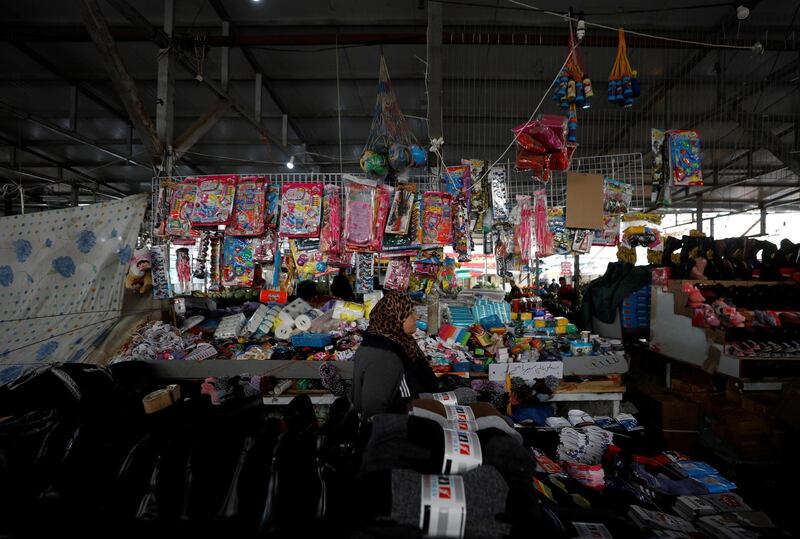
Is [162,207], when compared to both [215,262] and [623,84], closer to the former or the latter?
[215,262]

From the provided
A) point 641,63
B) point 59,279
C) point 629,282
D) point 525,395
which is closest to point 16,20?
point 59,279

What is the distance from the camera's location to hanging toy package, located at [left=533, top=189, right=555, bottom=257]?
10.9 feet

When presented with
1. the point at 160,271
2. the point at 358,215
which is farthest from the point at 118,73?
the point at 358,215

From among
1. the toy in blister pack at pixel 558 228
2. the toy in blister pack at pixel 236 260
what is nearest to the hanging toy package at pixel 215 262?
the toy in blister pack at pixel 236 260

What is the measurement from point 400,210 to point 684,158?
2.60 metres

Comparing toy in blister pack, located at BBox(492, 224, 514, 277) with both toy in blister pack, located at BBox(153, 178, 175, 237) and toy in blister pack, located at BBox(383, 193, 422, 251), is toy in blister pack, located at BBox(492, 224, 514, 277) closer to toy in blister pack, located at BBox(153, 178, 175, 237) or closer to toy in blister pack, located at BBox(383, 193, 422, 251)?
toy in blister pack, located at BBox(383, 193, 422, 251)

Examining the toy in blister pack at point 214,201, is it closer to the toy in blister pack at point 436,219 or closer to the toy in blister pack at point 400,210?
the toy in blister pack at point 400,210

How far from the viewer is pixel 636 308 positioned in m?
4.47

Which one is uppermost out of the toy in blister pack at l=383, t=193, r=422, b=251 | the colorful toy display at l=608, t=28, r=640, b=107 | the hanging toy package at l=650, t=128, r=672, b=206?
the colorful toy display at l=608, t=28, r=640, b=107

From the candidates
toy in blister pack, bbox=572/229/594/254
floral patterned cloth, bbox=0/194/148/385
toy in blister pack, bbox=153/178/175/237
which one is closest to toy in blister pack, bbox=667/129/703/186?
toy in blister pack, bbox=572/229/594/254

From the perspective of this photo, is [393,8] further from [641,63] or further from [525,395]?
[525,395]

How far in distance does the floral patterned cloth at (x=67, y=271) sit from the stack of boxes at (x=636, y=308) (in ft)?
18.1

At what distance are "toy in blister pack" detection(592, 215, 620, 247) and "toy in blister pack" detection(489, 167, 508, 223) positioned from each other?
3.17ft

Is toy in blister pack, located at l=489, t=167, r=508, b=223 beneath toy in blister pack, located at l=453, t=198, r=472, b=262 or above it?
above
